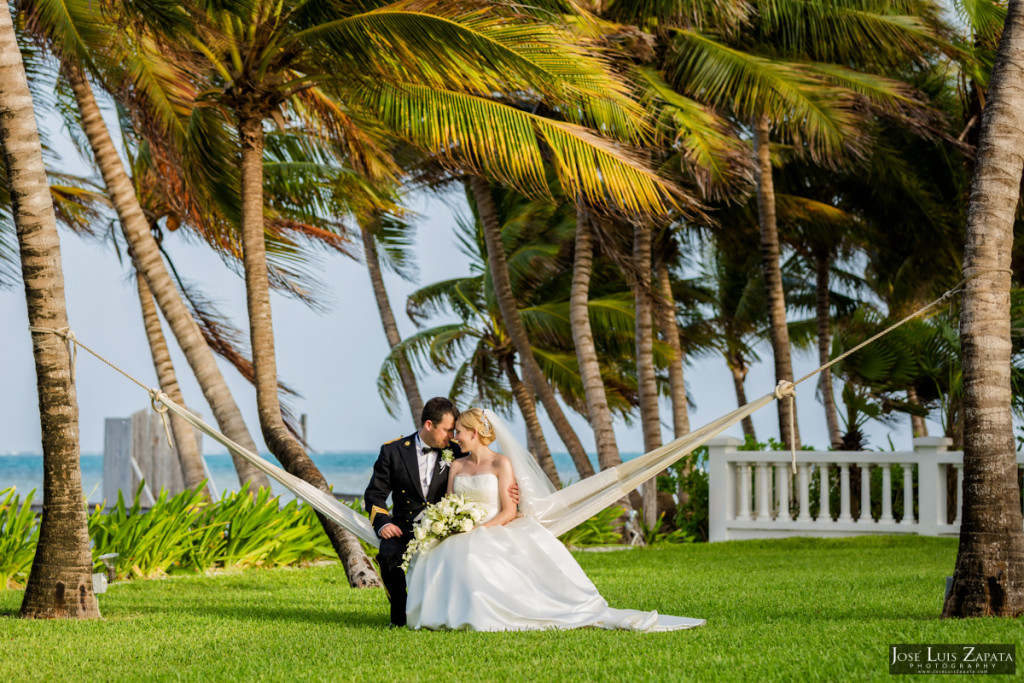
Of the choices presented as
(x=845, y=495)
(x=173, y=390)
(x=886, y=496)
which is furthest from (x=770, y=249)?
(x=173, y=390)

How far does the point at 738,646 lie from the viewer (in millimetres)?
5098

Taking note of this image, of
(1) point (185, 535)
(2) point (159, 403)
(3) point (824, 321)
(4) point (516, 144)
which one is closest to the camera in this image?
(2) point (159, 403)

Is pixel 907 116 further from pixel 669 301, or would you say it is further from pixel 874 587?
pixel 874 587

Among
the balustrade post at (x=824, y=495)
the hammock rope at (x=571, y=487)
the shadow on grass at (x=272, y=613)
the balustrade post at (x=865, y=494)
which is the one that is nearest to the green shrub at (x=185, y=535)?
the shadow on grass at (x=272, y=613)

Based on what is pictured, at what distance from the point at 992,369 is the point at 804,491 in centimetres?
725

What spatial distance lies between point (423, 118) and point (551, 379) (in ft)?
36.7

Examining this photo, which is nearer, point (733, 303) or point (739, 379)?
point (733, 303)

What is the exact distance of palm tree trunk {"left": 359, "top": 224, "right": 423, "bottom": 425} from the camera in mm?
18453

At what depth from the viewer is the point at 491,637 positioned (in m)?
5.52

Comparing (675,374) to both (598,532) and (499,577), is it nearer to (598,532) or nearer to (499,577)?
(598,532)

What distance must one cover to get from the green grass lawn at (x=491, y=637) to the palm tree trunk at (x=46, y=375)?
9.9 inches

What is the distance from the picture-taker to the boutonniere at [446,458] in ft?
21.2

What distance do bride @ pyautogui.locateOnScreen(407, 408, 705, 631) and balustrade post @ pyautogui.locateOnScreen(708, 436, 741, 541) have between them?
7036 mm

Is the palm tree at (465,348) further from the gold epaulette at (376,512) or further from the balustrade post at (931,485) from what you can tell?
the gold epaulette at (376,512)
